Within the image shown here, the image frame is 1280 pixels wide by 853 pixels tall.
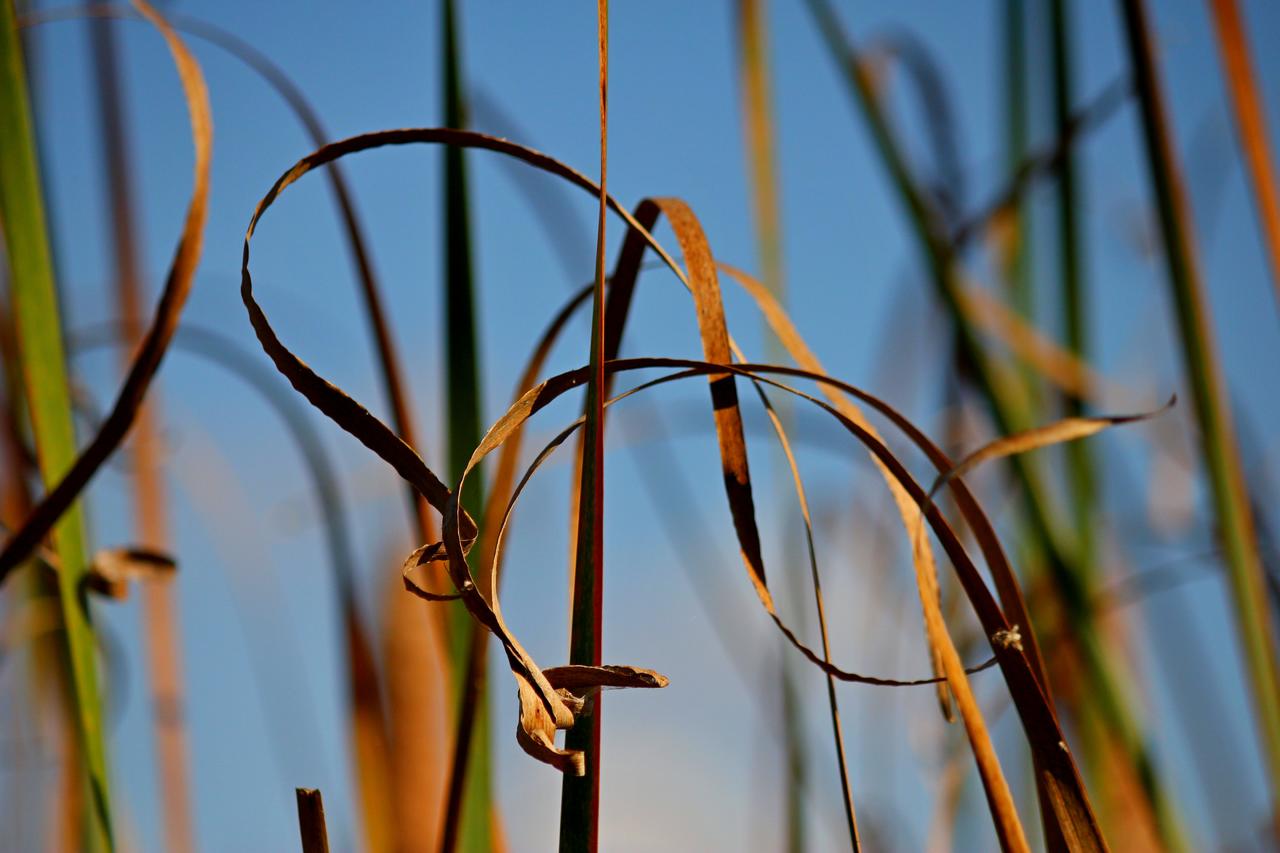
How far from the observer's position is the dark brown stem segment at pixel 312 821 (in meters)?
0.18

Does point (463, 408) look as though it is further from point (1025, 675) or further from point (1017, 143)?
point (1017, 143)

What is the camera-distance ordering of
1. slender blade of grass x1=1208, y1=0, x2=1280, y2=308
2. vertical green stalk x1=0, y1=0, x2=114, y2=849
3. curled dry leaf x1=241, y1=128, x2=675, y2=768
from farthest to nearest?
slender blade of grass x1=1208, y1=0, x2=1280, y2=308
vertical green stalk x1=0, y1=0, x2=114, y2=849
curled dry leaf x1=241, y1=128, x2=675, y2=768

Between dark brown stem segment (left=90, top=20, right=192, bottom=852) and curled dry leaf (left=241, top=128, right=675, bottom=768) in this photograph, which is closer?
curled dry leaf (left=241, top=128, right=675, bottom=768)

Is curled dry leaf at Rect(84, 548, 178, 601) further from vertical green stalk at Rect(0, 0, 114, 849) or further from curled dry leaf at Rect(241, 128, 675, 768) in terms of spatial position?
curled dry leaf at Rect(241, 128, 675, 768)

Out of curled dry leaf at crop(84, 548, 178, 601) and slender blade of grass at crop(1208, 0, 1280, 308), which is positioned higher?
slender blade of grass at crop(1208, 0, 1280, 308)

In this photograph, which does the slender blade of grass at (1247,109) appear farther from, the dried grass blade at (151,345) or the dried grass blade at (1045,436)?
the dried grass blade at (151,345)

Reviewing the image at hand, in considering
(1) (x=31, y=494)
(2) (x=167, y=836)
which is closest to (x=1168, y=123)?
(1) (x=31, y=494)

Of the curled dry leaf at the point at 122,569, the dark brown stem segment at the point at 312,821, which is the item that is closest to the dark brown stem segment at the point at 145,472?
the curled dry leaf at the point at 122,569

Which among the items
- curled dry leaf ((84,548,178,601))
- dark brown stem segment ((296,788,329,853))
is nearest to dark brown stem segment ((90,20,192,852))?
curled dry leaf ((84,548,178,601))

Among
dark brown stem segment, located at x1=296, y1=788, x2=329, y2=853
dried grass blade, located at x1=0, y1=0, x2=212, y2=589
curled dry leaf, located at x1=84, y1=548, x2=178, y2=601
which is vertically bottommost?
dark brown stem segment, located at x1=296, y1=788, x2=329, y2=853

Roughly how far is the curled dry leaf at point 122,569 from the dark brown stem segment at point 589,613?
0.19 meters

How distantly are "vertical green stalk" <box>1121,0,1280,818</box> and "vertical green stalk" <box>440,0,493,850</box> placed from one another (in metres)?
0.21

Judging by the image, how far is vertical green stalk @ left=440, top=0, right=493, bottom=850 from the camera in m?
0.30

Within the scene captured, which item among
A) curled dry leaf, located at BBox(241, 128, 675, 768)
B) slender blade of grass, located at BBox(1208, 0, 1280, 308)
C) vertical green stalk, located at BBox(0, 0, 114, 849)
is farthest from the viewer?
slender blade of grass, located at BBox(1208, 0, 1280, 308)
